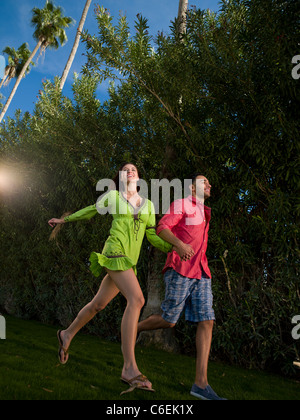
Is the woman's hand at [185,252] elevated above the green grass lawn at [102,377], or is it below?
above

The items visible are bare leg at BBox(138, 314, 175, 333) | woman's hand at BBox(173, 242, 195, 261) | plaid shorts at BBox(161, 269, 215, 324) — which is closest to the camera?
woman's hand at BBox(173, 242, 195, 261)

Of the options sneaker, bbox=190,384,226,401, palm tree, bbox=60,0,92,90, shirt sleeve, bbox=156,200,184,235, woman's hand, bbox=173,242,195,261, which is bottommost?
sneaker, bbox=190,384,226,401

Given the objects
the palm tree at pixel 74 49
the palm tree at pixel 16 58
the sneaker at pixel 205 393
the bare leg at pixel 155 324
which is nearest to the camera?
the sneaker at pixel 205 393

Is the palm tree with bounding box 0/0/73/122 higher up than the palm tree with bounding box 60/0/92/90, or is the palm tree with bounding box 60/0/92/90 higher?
the palm tree with bounding box 0/0/73/122

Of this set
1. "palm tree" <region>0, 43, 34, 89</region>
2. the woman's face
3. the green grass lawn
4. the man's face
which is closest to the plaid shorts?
the green grass lawn

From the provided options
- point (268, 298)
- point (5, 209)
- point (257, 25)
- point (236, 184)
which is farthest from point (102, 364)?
point (5, 209)

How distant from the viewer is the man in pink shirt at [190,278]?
10.3ft

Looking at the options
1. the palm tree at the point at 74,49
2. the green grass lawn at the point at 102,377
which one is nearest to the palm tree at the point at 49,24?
the palm tree at the point at 74,49

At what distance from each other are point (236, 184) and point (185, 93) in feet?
4.78

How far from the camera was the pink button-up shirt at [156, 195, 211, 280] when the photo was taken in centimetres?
334

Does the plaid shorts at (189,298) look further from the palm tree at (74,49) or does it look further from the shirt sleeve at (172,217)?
the palm tree at (74,49)

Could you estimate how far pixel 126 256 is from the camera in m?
3.31

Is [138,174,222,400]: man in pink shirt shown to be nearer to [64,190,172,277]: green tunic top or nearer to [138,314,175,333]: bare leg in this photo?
[138,314,175,333]: bare leg

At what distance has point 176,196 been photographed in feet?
17.9
